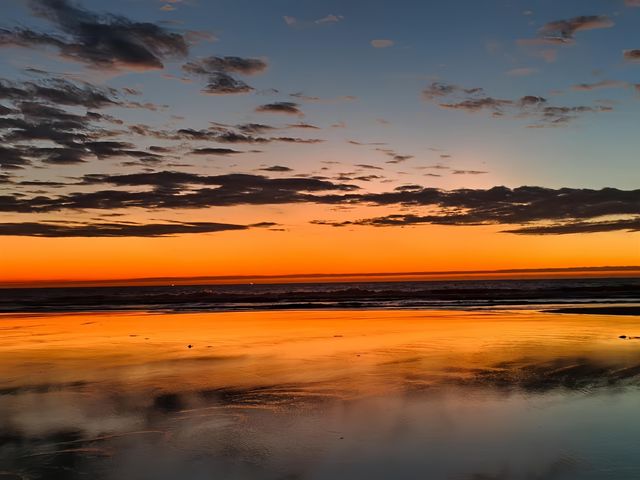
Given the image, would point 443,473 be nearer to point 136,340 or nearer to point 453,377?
point 453,377

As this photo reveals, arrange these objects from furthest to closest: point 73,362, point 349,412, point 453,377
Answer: point 73,362, point 453,377, point 349,412

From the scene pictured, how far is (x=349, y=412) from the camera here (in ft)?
34.2

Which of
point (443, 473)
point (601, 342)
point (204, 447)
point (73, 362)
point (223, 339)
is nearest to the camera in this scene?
point (443, 473)

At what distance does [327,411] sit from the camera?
10.5m

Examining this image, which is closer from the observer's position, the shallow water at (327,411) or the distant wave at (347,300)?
the shallow water at (327,411)

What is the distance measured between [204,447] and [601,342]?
52.5ft

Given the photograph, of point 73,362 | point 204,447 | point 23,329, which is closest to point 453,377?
point 204,447

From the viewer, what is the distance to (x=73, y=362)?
56.5ft

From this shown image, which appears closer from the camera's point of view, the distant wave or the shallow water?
the shallow water

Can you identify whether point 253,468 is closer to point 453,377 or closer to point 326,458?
point 326,458

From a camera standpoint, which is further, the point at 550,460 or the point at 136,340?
the point at 136,340

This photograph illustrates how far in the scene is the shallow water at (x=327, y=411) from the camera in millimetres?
7707

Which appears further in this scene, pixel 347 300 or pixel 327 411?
pixel 347 300

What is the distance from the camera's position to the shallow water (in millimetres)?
7707
